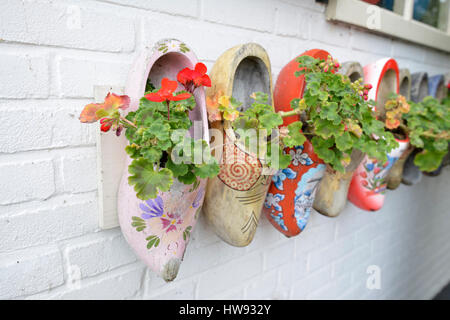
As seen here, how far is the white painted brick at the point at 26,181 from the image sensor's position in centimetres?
55

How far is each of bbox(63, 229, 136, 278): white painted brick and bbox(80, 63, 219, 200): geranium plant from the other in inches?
9.2

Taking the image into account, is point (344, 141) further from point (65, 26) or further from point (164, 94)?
point (65, 26)

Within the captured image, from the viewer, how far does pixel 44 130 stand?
0.57 metres

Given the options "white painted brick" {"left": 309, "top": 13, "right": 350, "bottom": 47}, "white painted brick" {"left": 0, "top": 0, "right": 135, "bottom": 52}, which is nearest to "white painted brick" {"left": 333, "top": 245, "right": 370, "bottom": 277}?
"white painted brick" {"left": 309, "top": 13, "right": 350, "bottom": 47}

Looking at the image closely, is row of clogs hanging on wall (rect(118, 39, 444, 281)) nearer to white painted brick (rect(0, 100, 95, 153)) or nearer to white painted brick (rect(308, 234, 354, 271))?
white painted brick (rect(0, 100, 95, 153))

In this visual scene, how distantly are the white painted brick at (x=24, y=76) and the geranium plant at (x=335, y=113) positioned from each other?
46 centimetres

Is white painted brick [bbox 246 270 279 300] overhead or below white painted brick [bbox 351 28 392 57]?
below

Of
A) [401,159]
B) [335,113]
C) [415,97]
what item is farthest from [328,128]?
[415,97]

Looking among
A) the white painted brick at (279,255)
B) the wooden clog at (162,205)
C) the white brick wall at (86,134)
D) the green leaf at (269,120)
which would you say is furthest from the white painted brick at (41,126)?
the white painted brick at (279,255)

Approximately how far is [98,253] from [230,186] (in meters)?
0.29

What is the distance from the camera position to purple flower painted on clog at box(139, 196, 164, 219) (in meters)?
0.55

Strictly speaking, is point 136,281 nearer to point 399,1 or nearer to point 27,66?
point 27,66

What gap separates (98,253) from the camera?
67cm

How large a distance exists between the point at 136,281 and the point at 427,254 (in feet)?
6.39
